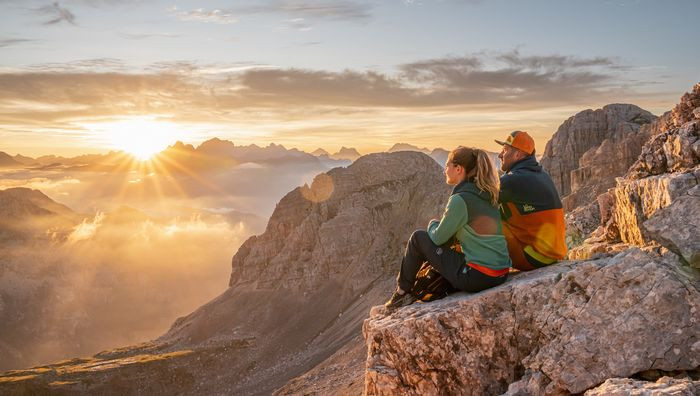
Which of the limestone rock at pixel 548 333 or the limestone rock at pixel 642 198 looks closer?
the limestone rock at pixel 548 333

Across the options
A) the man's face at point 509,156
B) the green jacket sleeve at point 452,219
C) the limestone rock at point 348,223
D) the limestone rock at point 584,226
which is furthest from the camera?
the limestone rock at point 348,223

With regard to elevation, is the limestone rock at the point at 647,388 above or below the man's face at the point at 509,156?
below

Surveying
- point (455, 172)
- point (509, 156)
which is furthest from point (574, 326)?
point (509, 156)

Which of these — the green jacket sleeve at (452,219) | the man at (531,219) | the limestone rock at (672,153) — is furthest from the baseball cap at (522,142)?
the limestone rock at (672,153)

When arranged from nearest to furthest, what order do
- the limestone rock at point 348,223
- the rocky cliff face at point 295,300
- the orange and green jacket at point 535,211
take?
the orange and green jacket at point 535,211 → the rocky cliff face at point 295,300 → the limestone rock at point 348,223

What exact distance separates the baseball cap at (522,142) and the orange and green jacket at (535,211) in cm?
70

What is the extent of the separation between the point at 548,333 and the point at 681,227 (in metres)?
3.66

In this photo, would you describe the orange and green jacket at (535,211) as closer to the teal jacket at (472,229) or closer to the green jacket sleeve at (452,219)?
the teal jacket at (472,229)

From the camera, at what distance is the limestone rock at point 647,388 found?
8.16m

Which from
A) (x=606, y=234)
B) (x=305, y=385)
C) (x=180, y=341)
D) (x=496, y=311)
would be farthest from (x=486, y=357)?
(x=180, y=341)

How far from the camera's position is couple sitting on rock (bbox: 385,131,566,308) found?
39.4 ft

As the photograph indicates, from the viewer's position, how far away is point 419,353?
476 inches

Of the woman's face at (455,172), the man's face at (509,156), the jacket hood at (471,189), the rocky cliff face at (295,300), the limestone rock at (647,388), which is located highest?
the man's face at (509,156)

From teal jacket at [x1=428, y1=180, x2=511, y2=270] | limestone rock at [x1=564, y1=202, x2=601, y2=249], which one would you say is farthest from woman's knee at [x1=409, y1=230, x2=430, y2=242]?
limestone rock at [x1=564, y1=202, x2=601, y2=249]
